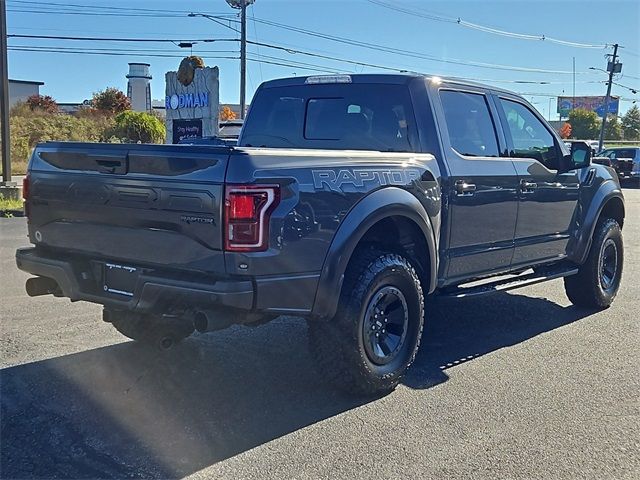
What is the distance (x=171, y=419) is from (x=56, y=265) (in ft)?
3.86

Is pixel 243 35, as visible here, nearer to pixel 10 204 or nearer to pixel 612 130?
pixel 10 204

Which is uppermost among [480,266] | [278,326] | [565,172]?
[565,172]

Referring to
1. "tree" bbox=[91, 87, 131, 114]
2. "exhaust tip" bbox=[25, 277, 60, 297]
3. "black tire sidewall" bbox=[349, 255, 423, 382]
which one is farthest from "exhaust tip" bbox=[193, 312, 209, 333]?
"tree" bbox=[91, 87, 131, 114]

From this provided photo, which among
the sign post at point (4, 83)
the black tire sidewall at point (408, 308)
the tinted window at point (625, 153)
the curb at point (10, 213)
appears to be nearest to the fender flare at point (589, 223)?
the black tire sidewall at point (408, 308)

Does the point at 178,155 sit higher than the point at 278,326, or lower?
higher

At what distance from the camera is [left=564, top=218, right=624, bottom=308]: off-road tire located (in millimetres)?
6898

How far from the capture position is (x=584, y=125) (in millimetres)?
79750

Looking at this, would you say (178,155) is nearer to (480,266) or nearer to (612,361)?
(480,266)

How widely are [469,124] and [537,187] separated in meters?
0.90

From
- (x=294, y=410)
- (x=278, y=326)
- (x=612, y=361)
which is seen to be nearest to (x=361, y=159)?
(x=294, y=410)

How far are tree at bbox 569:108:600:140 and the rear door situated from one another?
77.9m

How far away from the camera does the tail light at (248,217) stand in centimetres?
366

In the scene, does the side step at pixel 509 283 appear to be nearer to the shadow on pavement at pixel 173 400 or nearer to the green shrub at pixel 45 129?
the shadow on pavement at pixel 173 400

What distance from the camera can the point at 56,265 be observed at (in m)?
4.31
